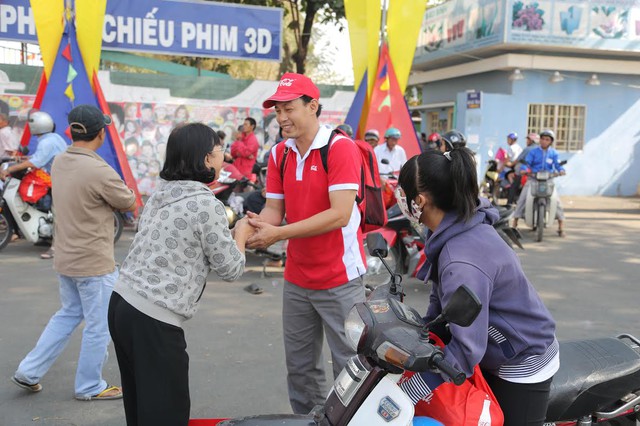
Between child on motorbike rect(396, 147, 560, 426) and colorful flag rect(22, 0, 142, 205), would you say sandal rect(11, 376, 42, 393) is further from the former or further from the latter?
colorful flag rect(22, 0, 142, 205)

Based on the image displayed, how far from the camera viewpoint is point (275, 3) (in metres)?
17.1

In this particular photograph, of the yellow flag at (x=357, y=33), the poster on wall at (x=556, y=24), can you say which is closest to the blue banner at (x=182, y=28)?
the yellow flag at (x=357, y=33)

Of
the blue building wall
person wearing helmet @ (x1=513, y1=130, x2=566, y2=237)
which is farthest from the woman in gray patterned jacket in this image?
the blue building wall

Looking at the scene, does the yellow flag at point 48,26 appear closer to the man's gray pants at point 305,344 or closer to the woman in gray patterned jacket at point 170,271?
the man's gray pants at point 305,344

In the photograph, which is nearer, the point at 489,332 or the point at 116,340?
the point at 489,332

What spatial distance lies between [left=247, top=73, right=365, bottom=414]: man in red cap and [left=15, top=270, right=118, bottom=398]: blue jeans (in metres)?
1.29

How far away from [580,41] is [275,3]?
8294 millimetres

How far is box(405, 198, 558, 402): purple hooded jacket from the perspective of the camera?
1.99 metres

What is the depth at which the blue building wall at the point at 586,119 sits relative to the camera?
674 inches

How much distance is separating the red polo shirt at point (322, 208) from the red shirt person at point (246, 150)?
772cm

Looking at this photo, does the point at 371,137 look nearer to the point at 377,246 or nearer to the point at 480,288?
the point at 377,246

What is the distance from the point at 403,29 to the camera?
1062cm

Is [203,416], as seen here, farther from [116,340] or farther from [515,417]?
[515,417]

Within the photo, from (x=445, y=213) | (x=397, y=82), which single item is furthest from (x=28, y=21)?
(x=445, y=213)
